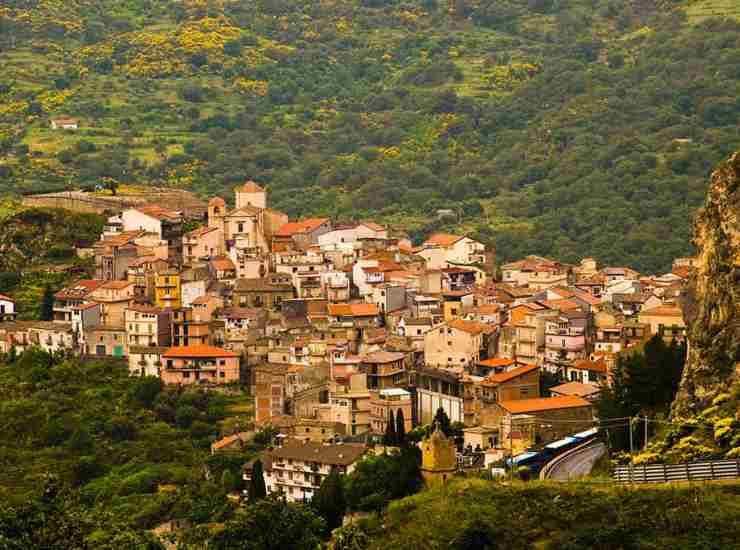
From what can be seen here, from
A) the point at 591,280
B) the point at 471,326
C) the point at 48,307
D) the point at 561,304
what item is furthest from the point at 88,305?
the point at 591,280

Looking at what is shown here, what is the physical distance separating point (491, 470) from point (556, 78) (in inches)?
3961

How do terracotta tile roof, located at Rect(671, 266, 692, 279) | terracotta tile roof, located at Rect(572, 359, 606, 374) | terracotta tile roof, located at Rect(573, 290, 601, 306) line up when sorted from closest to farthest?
terracotta tile roof, located at Rect(572, 359, 606, 374)
terracotta tile roof, located at Rect(573, 290, 601, 306)
terracotta tile roof, located at Rect(671, 266, 692, 279)

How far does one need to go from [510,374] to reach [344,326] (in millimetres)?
9028

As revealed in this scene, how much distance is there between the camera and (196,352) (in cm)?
6362

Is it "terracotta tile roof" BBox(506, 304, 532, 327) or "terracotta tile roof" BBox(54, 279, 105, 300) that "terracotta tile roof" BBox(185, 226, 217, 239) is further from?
"terracotta tile roof" BBox(506, 304, 532, 327)

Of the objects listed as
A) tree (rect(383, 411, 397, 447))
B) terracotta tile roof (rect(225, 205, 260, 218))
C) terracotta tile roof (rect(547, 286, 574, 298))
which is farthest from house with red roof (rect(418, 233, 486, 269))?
tree (rect(383, 411, 397, 447))

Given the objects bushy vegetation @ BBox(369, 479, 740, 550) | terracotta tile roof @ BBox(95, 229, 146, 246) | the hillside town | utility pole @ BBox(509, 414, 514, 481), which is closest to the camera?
bushy vegetation @ BBox(369, 479, 740, 550)

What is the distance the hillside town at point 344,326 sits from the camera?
184ft

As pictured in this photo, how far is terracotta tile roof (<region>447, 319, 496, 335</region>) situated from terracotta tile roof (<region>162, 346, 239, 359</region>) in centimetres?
756

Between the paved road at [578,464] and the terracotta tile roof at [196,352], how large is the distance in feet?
62.3

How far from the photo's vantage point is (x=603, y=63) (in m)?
150

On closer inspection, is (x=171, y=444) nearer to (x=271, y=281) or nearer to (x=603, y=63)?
(x=271, y=281)

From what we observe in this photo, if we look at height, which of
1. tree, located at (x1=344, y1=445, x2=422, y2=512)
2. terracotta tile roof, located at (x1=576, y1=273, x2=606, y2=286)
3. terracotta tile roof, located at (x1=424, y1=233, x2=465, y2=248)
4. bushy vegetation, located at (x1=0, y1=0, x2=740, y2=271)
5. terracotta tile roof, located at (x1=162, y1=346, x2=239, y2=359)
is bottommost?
tree, located at (x1=344, y1=445, x2=422, y2=512)

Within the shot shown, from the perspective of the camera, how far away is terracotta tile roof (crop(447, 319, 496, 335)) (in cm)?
6131
